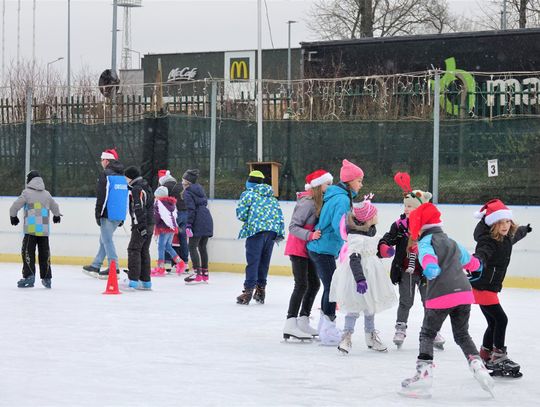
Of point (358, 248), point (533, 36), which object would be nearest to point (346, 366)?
point (358, 248)

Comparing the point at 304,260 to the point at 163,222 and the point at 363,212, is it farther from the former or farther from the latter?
the point at 163,222

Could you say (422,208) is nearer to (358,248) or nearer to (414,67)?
(358,248)

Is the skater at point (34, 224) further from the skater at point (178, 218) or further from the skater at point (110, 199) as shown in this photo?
the skater at point (178, 218)

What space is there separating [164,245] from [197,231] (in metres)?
1.35

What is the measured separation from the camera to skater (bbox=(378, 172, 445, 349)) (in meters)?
8.46

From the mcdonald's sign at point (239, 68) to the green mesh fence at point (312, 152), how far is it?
2397cm

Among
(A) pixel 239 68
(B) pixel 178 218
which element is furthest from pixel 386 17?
(B) pixel 178 218

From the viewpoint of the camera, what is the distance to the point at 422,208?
7496mm

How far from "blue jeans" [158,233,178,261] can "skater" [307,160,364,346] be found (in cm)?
649

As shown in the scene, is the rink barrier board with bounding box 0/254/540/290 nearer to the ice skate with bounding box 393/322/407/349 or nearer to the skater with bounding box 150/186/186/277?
the skater with bounding box 150/186/186/277

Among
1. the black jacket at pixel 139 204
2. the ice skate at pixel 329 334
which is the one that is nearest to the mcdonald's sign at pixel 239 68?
the black jacket at pixel 139 204

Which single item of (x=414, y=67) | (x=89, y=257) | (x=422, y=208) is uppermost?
(x=414, y=67)

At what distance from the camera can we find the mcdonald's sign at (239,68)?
43125 millimetres

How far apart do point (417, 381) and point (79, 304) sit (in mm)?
5834
